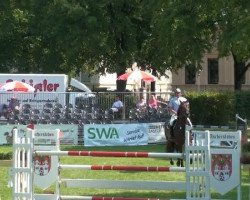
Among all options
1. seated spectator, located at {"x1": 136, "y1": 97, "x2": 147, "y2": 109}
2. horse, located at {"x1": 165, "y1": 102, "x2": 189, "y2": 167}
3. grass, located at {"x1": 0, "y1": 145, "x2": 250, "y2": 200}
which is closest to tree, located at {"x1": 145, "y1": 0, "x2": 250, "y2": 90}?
horse, located at {"x1": 165, "y1": 102, "x2": 189, "y2": 167}

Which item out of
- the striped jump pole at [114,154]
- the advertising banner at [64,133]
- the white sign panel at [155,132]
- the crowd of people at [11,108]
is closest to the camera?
the striped jump pole at [114,154]

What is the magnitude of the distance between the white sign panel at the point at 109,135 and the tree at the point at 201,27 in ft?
16.9

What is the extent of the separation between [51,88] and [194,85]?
3872 cm

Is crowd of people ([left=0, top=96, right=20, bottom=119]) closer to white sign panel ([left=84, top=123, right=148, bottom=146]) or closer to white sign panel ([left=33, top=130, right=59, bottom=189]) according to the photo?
white sign panel ([left=84, top=123, right=148, bottom=146])

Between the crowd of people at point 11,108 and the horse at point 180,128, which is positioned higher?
the crowd of people at point 11,108

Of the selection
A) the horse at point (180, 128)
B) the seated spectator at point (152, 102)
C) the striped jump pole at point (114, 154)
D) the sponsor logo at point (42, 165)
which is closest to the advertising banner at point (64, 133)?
the seated spectator at point (152, 102)

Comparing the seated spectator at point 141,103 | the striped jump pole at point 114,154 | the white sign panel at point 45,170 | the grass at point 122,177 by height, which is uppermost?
the seated spectator at point 141,103

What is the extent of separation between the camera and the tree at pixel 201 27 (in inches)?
923

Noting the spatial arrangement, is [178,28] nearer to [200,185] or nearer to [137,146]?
[137,146]

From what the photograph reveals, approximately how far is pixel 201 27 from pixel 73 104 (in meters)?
8.76

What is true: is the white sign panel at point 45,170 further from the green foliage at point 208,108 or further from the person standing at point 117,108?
the green foliage at point 208,108

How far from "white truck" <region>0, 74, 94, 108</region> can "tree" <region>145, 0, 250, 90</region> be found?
509cm

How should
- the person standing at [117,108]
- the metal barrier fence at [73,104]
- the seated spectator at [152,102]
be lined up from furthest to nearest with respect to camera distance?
the seated spectator at [152,102] → the metal barrier fence at [73,104] → the person standing at [117,108]

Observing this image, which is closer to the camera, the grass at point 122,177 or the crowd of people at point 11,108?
the grass at point 122,177
